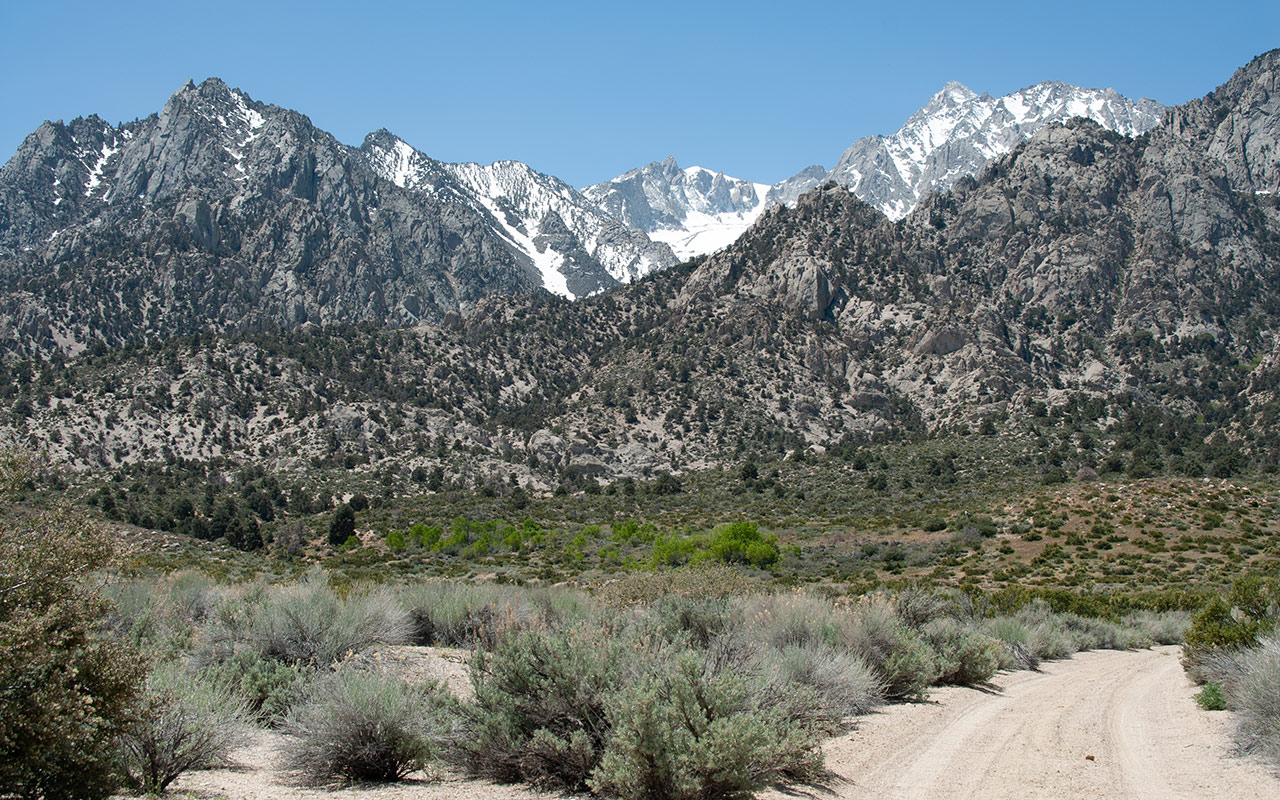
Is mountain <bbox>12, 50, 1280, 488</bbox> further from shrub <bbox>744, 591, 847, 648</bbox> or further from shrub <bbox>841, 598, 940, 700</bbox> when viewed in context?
shrub <bbox>744, 591, 847, 648</bbox>

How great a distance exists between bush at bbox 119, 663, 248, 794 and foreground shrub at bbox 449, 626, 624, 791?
6.84 ft

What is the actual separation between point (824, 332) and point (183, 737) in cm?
10013

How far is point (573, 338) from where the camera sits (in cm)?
10994

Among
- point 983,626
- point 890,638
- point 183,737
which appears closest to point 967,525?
point 983,626

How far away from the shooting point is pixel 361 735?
7.25m

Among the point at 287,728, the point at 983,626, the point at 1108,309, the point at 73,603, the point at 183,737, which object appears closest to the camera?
the point at 73,603

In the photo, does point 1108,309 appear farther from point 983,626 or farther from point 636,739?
point 636,739

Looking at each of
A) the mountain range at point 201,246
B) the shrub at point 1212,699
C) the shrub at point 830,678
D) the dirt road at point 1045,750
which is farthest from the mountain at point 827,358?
the shrub at point 830,678

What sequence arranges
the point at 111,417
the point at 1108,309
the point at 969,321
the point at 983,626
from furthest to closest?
1. the point at 1108,309
2. the point at 969,321
3. the point at 111,417
4. the point at 983,626

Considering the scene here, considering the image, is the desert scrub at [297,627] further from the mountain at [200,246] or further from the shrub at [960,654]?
the mountain at [200,246]

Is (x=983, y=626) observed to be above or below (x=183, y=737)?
below

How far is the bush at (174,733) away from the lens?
6238 millimetres

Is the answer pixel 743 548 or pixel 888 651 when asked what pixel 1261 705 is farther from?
pixel 743 548

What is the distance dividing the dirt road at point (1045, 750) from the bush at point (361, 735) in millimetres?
3364
